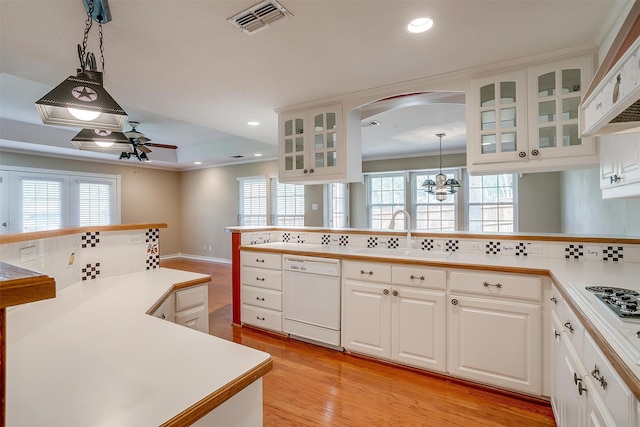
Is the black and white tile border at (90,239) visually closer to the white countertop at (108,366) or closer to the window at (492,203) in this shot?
the white countertop at (108,366)

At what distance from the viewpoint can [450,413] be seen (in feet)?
6.22

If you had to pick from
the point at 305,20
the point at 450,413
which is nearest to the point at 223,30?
the point at 305,20

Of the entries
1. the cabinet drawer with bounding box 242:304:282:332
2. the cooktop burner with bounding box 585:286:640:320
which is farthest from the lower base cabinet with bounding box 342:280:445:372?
the cooktop burner with bounding box 585:286:640:320

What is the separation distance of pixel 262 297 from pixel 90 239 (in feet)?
5.37

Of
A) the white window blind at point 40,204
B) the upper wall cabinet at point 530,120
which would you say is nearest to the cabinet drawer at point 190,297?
the upper wall cabinet at point 530,120

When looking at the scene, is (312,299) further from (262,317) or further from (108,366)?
(108,366)

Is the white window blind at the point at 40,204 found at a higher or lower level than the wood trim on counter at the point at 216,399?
higher

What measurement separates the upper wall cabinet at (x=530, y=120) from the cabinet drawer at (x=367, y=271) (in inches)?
42.4

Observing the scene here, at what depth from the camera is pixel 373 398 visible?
2049 millimetres

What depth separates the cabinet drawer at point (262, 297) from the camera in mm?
3062

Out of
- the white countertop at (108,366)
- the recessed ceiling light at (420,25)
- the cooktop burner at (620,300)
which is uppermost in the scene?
the recessed ceiling light at (420,25)

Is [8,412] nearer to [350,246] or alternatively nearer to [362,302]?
[362,302]

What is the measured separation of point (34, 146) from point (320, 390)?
6.47m

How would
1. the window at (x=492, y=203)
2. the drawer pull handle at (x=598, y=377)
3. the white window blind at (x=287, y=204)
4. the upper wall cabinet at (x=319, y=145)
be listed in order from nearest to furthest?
the drawer pull handle at (x=598, y=377) < the upper wall cabinet at (x=319, y=145) < the window at (x=492, y=203) < the white window blind at (x=287, y=204)
